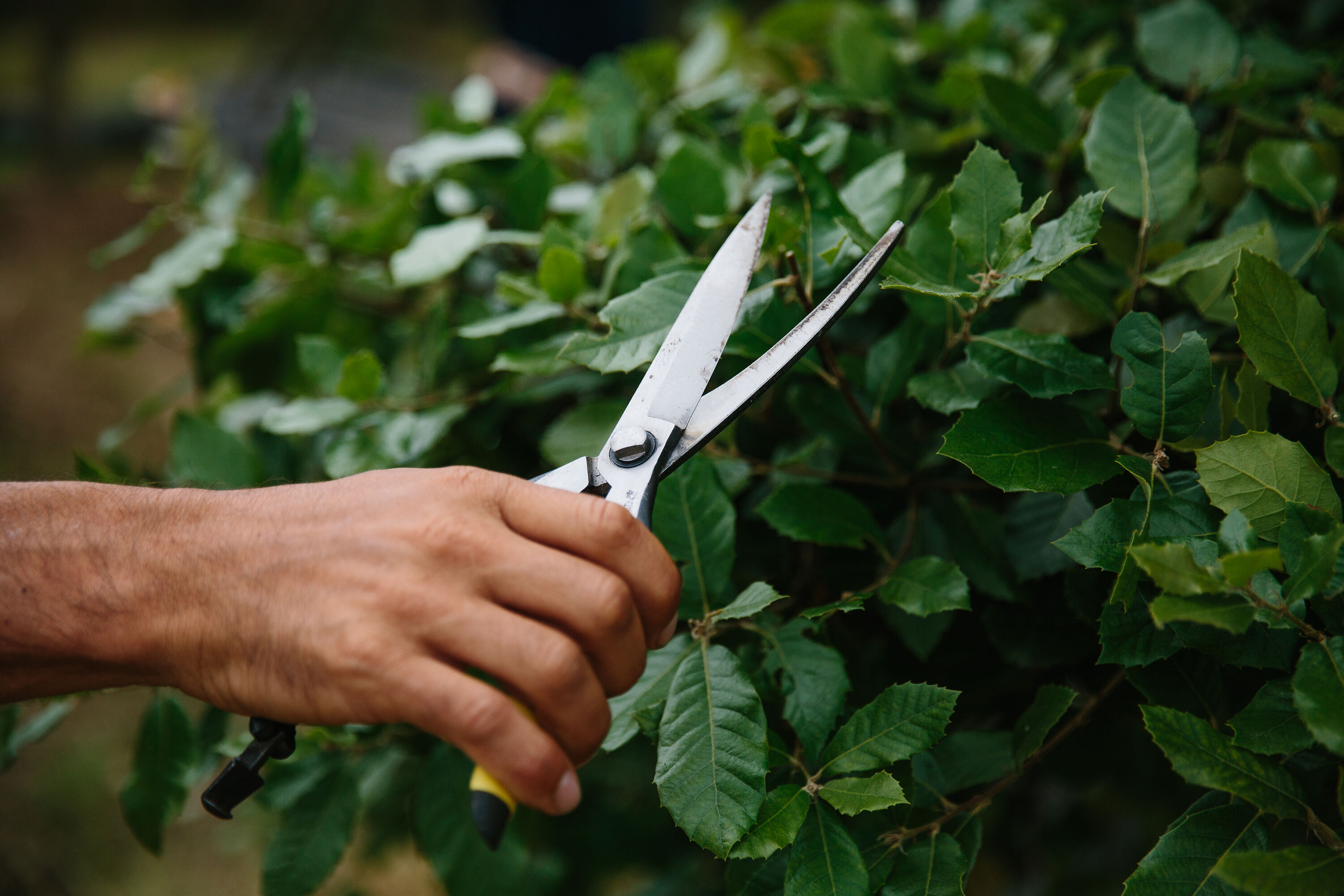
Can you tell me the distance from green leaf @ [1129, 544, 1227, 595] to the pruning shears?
0.30 meters

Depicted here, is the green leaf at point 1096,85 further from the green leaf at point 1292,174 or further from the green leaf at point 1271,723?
the green leaf at point 1271,723

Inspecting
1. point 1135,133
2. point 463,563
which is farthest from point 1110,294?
point 463,563

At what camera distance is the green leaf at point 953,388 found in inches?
29.3

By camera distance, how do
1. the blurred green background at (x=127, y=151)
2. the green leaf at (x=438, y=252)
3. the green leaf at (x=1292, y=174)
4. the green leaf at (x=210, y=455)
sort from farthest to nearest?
the blurred green background at (x=127, y=151) < the green leaf at (x=210, y=455) < the green leaf at (x=438, y=252) < the green leaf at (x=1292, y=174)

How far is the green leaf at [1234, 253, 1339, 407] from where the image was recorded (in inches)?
25.7

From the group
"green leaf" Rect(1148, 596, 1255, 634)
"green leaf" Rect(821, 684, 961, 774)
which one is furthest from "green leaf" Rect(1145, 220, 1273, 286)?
"green leaf" Rect(821, 684, 961, 774)

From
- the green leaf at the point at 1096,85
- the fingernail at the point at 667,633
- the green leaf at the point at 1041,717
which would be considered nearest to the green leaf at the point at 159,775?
the fingernail at the point at 667,633

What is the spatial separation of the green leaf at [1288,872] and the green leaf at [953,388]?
1.27 feet

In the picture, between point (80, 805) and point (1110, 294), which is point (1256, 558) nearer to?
point (1110, 294)

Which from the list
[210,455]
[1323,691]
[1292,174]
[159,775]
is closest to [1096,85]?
[1292,174]

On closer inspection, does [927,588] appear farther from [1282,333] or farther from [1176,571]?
[1282,333]

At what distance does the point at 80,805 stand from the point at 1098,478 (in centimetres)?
315

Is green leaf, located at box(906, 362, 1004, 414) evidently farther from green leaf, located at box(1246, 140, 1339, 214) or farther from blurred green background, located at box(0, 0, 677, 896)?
blurred green background, located at box(0, 0, 677, 896)

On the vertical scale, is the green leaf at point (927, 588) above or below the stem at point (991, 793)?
above
